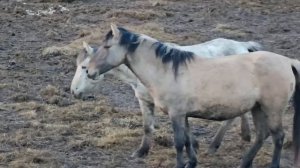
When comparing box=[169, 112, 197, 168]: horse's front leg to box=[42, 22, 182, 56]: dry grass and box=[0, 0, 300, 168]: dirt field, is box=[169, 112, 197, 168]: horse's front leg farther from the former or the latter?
box=[42, 22, 182, 56]: dry grass

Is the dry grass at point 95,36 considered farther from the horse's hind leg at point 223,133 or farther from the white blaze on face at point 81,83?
the horse's hind leg at point 223,133

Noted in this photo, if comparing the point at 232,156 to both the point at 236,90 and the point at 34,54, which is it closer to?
the point at 236,90

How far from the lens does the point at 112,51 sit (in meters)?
6.43

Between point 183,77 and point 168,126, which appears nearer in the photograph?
point 183,77

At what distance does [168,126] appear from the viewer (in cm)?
860

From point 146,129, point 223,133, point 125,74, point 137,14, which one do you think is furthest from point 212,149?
→ point 137,14

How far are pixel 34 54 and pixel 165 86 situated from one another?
6813 millimetres

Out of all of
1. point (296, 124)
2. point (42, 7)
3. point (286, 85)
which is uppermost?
point (286, 85)

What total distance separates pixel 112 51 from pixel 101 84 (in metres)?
3.08

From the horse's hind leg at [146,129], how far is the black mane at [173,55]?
3.38 feet

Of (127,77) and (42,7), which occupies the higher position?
(127,77)

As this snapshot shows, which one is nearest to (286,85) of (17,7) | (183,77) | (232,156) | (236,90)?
(236,90)

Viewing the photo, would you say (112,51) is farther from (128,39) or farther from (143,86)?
(143,86)

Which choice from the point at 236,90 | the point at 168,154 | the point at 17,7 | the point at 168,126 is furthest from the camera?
the point at 17,7
